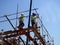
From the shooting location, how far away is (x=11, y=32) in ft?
63.3

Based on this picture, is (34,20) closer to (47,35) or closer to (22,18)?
(22,18)

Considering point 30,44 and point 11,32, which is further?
point 30,44

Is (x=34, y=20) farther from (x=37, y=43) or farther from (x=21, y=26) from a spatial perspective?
(x=37, y=43)

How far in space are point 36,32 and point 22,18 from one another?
2.05 m

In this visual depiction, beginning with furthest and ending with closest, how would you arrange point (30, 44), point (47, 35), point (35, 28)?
point (47, 35) → point (30, 44) → point (35, 28)

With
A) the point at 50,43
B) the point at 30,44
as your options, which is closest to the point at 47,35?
the point at 50,43

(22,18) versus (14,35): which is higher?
(22,18)

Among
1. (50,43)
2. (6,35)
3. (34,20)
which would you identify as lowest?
(50,43)

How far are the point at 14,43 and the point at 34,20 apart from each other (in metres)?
4.29

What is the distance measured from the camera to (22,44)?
2222cm

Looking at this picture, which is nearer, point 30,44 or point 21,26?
point 21,26

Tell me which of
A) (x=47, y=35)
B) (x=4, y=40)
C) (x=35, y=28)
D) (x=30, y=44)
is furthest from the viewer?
(x=47, y=35)

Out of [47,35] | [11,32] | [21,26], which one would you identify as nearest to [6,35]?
[11,32]

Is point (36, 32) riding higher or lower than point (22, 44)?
higher
